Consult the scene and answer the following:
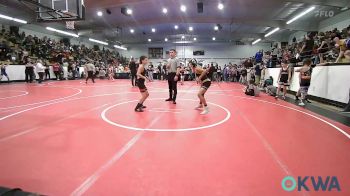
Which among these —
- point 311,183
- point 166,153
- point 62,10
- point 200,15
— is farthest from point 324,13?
point 166,153

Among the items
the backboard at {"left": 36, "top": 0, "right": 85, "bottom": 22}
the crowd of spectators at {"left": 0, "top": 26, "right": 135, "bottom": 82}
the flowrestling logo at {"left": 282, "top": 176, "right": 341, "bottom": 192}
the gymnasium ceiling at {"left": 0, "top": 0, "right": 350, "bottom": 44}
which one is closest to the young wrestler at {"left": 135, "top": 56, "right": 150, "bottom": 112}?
the flowrestling logo at {"left": 282, "top": 176, "right": 341, "bottom": 192}

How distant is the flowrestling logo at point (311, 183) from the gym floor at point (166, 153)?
8 cm

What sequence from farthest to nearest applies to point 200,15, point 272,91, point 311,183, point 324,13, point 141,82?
point 200,15 < point 324,13 < point 272,91 < point 141,82 < point 311,183

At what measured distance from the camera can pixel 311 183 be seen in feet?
8.60

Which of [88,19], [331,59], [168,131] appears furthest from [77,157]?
[88,19]

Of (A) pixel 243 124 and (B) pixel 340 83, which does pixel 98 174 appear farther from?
(B) pixel 340 83

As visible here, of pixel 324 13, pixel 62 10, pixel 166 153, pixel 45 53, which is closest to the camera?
pixel 166 153

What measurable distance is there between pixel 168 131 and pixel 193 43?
32055 millimetres

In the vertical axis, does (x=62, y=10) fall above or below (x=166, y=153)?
above

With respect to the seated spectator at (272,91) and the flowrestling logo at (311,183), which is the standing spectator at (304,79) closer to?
the seated spectator at (272,91)

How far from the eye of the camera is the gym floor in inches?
101

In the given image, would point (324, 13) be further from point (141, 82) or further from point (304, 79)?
point (141, 82)

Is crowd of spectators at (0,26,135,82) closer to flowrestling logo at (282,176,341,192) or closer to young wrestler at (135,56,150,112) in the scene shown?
young wrestler at (135,56,150,112)

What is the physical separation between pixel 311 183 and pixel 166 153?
1.90m
